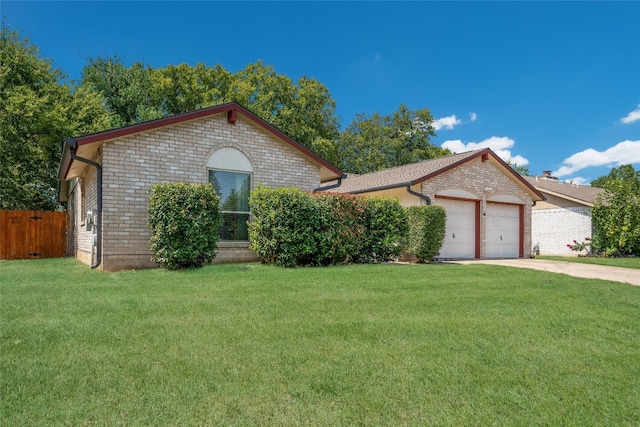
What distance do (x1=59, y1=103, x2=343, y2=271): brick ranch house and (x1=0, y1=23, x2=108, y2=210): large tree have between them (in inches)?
387

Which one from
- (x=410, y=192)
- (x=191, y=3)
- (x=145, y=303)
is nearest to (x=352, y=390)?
(x=145, y=303)

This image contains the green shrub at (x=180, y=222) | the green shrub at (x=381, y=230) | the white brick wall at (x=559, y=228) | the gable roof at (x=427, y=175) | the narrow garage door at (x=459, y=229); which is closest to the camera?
the green shrub at (x=180, y=222)

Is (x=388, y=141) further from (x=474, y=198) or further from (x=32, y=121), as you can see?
(x=32, y=121)

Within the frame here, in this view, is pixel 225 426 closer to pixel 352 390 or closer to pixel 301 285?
pixel 352 390

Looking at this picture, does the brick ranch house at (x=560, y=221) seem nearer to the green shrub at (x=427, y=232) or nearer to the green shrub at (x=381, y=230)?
the green shrub at (x=427, y=232)

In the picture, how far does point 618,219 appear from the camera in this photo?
17188 millimetres

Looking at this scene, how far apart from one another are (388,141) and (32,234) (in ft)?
99.9

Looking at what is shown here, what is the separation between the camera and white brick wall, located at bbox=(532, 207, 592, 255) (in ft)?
62.4

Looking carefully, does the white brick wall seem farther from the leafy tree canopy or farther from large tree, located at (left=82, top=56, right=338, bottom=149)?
the leafy tree canopy

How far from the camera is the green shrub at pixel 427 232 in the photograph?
11.8 meters

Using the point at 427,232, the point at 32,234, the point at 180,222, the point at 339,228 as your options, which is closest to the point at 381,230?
the point at 339,228

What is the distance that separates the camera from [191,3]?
13.1 metres

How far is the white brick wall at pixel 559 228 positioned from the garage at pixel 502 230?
4.66m

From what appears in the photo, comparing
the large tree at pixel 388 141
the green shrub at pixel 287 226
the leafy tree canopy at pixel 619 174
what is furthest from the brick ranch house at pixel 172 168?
the leafy tree canopy at pixel 619 174
